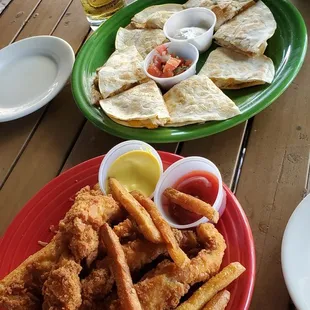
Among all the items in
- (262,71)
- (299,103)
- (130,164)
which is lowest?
(299,103)

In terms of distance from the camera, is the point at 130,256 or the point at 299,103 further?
the point at 299,103

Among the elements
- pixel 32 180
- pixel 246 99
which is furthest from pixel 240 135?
pixel 32 180

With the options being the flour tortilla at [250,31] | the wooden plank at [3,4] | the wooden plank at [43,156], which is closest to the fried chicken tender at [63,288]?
the wooden plank at [43,156]

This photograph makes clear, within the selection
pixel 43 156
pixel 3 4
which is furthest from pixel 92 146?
pixel 3 4

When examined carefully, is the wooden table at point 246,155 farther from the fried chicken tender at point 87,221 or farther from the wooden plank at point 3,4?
the wooden plank at point 3,4

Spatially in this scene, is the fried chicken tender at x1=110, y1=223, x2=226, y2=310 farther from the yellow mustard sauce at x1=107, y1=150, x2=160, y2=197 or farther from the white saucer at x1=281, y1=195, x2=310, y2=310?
the yellow mustard sauce at x1=107, y1=150, x2=160, y2=197

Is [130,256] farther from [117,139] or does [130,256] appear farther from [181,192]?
[117,139]

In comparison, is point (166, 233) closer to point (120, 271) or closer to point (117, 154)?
point (120, 271)
